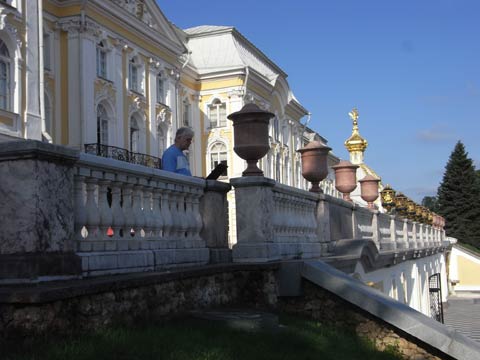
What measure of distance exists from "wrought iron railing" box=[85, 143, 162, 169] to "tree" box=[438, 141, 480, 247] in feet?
137

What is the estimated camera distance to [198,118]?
40.2 meters

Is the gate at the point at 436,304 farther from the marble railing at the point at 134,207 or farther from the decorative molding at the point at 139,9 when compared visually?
the marble railing at the point at 134,207

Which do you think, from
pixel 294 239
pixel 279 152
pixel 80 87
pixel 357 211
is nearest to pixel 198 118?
pixel 279 152

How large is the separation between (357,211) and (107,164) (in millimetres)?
9669

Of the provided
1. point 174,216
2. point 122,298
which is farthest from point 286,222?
point 122,298

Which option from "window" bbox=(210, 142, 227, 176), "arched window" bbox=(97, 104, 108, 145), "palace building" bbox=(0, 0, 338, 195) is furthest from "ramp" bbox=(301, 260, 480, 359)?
"window" bbox=(210, 142, 227, 176)

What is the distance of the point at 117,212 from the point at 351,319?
3092mm

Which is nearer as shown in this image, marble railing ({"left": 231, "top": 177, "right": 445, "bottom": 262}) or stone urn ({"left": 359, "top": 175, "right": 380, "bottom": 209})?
marble railing ({"left": 231, "top": 177, "right": 445, "bottom": 262})

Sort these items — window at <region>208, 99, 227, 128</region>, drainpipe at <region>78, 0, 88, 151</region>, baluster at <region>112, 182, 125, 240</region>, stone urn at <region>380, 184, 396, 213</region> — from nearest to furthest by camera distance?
baluster at <region>112, 182, 125, 240</region>, stone urn at <region>380, 184, 396, 213</region>, drainpipe at <region>78, 0, 88, 151</region>, window at <region>208, 99, 227, 128</region>

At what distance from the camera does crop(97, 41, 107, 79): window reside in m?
28.4

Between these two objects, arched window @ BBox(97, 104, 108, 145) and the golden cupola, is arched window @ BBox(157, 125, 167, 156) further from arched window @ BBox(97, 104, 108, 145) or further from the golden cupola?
the golden cupola

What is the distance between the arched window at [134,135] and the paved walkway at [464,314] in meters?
15.7

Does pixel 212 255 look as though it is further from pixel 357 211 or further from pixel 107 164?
pixel 357 211

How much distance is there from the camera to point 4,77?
20.5 m
